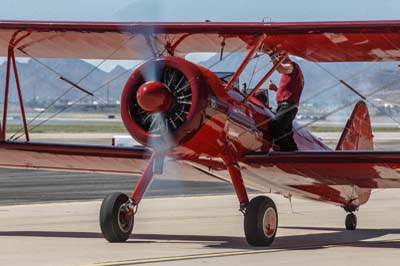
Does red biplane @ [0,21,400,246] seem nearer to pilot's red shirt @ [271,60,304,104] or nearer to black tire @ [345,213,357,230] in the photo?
black tire @ [345,213,357,230]

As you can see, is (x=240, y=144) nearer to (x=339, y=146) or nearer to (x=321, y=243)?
(x=321, y=243)

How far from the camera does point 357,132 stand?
16.1 meters

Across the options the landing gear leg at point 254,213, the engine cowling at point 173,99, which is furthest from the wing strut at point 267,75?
the engine cowling at point 173,99

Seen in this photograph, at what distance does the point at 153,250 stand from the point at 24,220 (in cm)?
456

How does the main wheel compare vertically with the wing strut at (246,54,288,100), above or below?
below

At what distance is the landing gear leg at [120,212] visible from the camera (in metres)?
12.6

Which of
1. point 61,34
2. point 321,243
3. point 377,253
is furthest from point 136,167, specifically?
point 377,253

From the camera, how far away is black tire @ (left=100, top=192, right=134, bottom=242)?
12.6 metres

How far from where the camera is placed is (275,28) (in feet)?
40.6

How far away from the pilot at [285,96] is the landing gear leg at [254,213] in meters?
1.06

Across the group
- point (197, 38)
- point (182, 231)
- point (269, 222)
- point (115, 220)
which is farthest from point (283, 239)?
point (197, 38)

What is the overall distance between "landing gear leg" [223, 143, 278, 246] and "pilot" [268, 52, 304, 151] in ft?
3.48

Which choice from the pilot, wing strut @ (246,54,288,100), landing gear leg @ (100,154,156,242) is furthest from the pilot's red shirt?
landing gear leg @ (100,154,156,242)

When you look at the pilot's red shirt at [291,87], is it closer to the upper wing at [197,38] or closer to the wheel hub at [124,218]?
the upper wing at [197,38]
